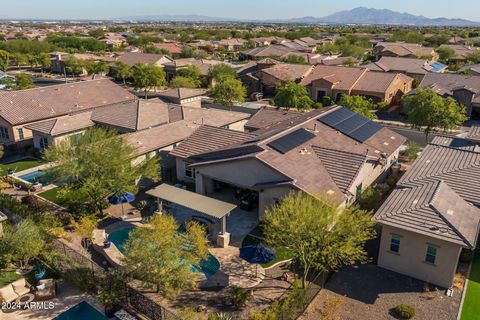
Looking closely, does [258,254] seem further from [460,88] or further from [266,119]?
[460,88]

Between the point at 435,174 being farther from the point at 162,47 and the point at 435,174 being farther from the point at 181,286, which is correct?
the point at 162,47

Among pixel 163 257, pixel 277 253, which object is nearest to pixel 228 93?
pixel 277 253

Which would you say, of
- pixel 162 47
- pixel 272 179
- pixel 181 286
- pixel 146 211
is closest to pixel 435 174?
pixel 272 179

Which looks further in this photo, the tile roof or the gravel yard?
the tile roof

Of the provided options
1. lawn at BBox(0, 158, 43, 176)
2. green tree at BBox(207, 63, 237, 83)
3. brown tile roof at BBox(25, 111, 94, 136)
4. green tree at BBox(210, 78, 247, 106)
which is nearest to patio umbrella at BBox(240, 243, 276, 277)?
brown tile roof at BBox(25, 111, 94, 136)

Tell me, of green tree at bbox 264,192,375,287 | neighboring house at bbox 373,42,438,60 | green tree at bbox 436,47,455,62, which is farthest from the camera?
green tree at bbox 436,47,455,62

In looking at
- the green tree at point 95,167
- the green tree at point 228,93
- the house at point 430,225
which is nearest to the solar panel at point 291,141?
the house at point 430,225

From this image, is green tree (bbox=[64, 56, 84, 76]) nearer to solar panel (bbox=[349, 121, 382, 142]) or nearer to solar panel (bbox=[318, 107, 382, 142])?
solar panel (bbox=[318, 107, 382, 142])
